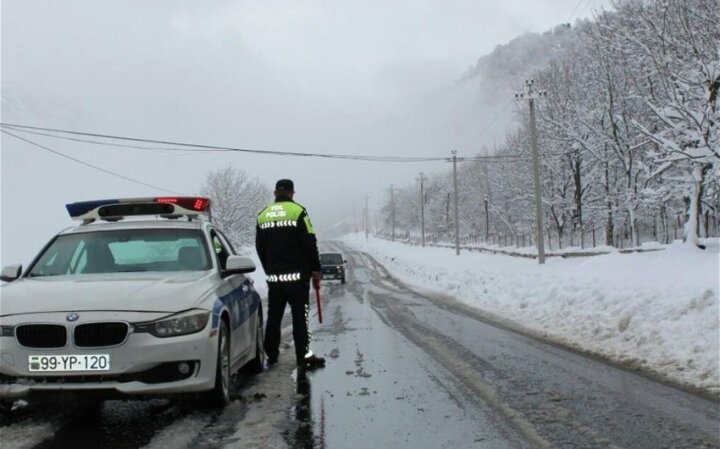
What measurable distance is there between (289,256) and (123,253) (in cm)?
170

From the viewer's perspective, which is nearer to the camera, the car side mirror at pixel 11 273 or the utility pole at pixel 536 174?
the car side mirror at pixel 11 273

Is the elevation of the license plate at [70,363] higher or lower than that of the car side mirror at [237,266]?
lower

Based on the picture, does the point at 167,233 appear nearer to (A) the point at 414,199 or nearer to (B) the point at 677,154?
(B) the point at 677,154

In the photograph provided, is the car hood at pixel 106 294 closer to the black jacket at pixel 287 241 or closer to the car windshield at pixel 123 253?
the car windshield at pixel 123 253

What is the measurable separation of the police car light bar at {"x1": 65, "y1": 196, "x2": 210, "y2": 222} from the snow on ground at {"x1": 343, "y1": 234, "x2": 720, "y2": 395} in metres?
5.29

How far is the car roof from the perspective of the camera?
5789mm

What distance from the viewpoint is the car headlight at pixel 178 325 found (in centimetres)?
429

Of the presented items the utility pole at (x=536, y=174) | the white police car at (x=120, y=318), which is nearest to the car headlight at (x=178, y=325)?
the white police car at (x=120, y=318)

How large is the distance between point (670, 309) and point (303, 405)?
5.60m

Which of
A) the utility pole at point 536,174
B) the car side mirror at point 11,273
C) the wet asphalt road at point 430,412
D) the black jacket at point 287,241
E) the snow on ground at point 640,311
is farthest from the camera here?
the utility pole at point 536,174

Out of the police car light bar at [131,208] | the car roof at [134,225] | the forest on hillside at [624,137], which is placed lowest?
the car roof at [134,225]

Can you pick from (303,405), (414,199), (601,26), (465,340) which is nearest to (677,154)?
(465,340)

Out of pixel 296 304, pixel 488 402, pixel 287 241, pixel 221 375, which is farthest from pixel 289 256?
pixel 488 402

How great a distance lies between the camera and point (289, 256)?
652cm
